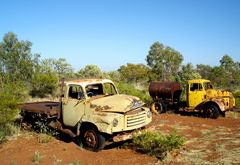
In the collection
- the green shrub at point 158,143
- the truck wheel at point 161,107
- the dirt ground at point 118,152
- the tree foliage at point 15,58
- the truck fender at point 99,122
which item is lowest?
the dirt ground at point 118,152

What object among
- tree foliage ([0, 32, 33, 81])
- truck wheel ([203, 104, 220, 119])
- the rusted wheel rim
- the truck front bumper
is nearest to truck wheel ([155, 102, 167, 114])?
truck wheel ([203, 104, 220, 119])

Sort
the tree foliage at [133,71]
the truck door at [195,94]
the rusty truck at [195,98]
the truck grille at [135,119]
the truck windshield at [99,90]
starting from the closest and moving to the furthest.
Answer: the truck grille at [135,119] < the truck windshield at [99,90] < the rusty truck at [195,98] < the truck door at [195,94] < the tree foliage at [133,71]

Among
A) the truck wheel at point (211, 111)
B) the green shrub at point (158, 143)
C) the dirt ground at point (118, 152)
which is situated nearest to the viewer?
the dirt ground at point (118, 152)

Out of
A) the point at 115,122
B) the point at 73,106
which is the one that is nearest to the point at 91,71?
the point at 73,106

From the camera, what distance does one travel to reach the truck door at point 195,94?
15273 mm

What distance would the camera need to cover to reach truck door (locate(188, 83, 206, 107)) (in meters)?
15.3

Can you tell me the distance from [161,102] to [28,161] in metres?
9.98

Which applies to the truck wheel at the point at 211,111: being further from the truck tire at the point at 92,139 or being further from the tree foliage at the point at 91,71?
the tree foliage at the point at 91,71

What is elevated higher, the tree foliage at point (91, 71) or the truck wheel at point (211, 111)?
the tree foliage at point (91, 71)

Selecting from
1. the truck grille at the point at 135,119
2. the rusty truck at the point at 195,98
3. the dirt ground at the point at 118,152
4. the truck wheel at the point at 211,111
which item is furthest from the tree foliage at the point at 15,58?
the truck grille at the point at 135,119

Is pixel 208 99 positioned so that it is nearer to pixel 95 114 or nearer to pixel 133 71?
pixel 95 114

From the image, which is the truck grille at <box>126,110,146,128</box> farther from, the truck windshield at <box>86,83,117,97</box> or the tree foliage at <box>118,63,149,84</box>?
the tree foliage at <box>118,63,149,84</box>

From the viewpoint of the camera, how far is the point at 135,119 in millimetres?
9141

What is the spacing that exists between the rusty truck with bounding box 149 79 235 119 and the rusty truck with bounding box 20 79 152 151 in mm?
5976
